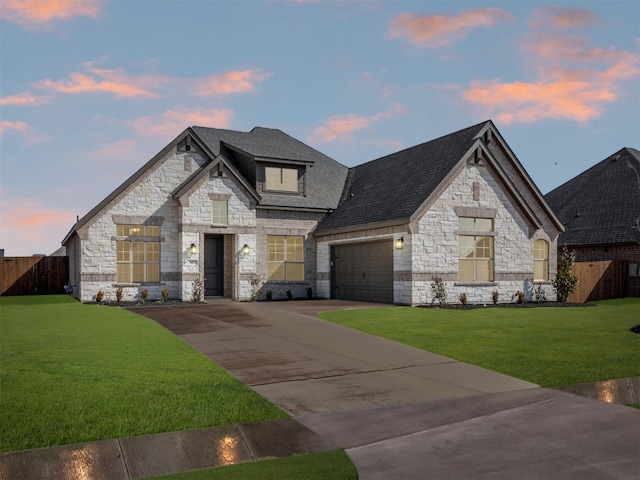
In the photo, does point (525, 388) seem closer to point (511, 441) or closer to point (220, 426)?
point (511, 441)

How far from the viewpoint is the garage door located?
2458 centimetres

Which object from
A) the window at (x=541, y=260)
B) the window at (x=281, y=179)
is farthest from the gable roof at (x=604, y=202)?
the window at (x=281, y=179)

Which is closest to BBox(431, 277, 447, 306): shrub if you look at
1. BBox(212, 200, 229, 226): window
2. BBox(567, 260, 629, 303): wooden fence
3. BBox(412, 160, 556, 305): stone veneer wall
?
BBox(412, 160, 556, 305): stone veneer wall

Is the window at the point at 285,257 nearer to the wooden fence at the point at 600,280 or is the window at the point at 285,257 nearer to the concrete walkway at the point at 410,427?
the wooden fence at the point at 600,280

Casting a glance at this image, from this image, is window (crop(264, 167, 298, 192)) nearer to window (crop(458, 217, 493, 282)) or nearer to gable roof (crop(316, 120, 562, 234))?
gable roof (crop(316, 120, 562, 234))

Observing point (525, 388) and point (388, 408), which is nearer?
point (388, 408)

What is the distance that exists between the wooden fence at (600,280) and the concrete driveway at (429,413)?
18624 millimetres

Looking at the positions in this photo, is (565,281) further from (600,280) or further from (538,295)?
(600,280)

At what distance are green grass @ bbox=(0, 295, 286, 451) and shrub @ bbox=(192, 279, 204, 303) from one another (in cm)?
1104

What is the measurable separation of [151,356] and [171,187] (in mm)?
15652

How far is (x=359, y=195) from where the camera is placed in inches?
1124

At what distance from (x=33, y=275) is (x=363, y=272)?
1815 centimetres

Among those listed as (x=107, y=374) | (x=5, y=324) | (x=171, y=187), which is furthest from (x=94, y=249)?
(x=107, y=374)

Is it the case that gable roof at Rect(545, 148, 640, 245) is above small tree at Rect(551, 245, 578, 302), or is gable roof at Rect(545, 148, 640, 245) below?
above
